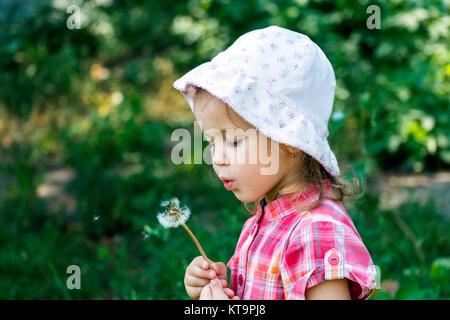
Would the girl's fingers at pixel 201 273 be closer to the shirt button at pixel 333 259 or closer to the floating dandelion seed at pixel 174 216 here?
the floating dandelion seed at pixel 174 216

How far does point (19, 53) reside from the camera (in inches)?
182

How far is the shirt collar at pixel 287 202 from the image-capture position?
146 centimetres

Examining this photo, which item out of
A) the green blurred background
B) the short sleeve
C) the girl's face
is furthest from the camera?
the green blurred background

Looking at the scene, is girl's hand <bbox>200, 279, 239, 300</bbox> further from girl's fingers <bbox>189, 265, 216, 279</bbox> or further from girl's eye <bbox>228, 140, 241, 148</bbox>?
girl's eye <bbox>228, 140, 241, 148</bbox>

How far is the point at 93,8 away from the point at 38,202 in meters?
2.32

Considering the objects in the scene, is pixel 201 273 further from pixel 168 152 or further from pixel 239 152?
pixel 168 152

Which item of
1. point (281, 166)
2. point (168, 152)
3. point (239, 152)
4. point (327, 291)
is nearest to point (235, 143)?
point (239, 152)

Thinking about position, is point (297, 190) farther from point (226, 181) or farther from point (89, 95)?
point (89, 95)

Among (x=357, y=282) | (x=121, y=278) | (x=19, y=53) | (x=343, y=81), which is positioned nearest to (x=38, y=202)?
(x=121, y=278)

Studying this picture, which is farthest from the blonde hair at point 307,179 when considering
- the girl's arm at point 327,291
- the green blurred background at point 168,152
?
the green blurred background at point 168,152

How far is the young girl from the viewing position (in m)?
1.33

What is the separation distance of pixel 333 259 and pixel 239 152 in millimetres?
346

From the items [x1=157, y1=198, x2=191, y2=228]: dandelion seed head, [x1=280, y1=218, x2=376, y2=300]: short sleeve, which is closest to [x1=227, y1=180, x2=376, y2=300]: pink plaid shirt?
[x1=280, y1=218, x2=376, y2=300]: short sleeve

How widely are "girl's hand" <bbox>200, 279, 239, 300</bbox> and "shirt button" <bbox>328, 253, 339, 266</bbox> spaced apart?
273 millimetres
